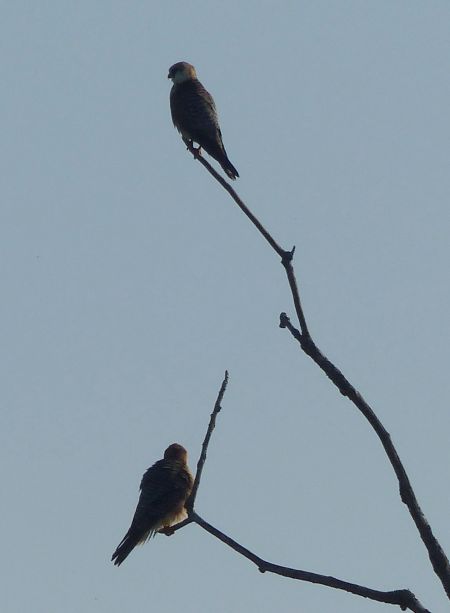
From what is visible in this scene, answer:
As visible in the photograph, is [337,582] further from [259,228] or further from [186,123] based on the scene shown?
[186,123]

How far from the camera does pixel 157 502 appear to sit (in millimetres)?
11195

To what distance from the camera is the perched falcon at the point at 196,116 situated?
11922mm

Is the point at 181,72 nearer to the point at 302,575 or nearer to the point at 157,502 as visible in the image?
the point at 157,502

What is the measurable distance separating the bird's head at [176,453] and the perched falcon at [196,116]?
2.78 meters

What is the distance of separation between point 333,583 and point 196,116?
7.81 metres

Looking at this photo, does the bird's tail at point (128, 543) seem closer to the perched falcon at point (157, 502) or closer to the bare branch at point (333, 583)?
the perched falcon at point (157, 502)

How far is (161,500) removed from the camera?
442 inches

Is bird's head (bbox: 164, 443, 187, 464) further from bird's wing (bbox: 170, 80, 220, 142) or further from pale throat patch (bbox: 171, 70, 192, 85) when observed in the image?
pale throat patch (bbox: 171, 70, 192, 85)

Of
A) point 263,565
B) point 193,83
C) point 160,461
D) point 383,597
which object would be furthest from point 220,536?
point 193,83

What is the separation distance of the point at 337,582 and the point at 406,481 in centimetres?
49

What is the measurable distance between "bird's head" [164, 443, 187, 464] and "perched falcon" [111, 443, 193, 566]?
21 cm

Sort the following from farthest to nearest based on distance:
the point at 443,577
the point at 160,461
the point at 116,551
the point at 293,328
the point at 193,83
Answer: the point at 193,83 < the point at 160,461 < the point at 116,551 < the point at 293,328 < the point at 443,577

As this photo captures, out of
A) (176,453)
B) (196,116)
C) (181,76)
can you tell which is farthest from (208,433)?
(181,76)

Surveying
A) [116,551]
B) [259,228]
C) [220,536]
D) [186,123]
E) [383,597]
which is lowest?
[383,597]
